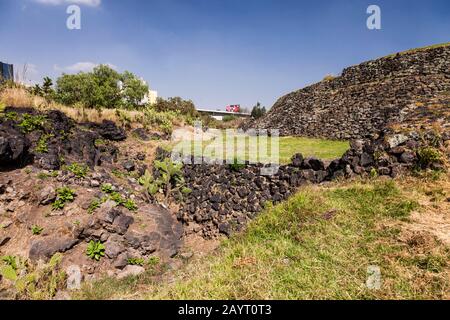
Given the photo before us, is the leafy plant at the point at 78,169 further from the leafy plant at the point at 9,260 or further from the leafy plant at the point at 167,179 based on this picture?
the leafy plant at the point at 9,260

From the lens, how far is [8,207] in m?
7.00

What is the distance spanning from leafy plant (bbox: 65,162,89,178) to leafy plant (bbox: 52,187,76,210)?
103cm

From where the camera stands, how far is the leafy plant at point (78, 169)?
349 inches

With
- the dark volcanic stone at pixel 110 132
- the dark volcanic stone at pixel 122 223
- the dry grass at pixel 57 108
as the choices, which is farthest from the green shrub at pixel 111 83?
the dark volcanic stone at pixel 122 223

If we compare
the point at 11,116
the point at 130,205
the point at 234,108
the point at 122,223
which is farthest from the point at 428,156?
the point at 234,108

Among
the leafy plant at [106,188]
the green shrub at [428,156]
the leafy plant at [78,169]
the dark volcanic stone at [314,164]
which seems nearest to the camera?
the green shrub at [428,156]

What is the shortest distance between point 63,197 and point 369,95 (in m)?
16.8

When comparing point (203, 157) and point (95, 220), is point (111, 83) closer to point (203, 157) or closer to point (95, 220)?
point (203, 157)

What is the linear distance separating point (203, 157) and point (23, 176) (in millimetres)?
5597

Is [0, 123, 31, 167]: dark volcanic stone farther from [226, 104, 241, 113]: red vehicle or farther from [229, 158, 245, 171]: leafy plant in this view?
[226, 104, 241, 113]: red vehicle

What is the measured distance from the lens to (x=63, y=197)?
756 cm

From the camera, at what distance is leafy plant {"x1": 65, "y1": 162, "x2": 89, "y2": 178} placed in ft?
29.1

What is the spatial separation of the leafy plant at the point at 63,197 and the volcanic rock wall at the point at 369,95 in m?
13.3
